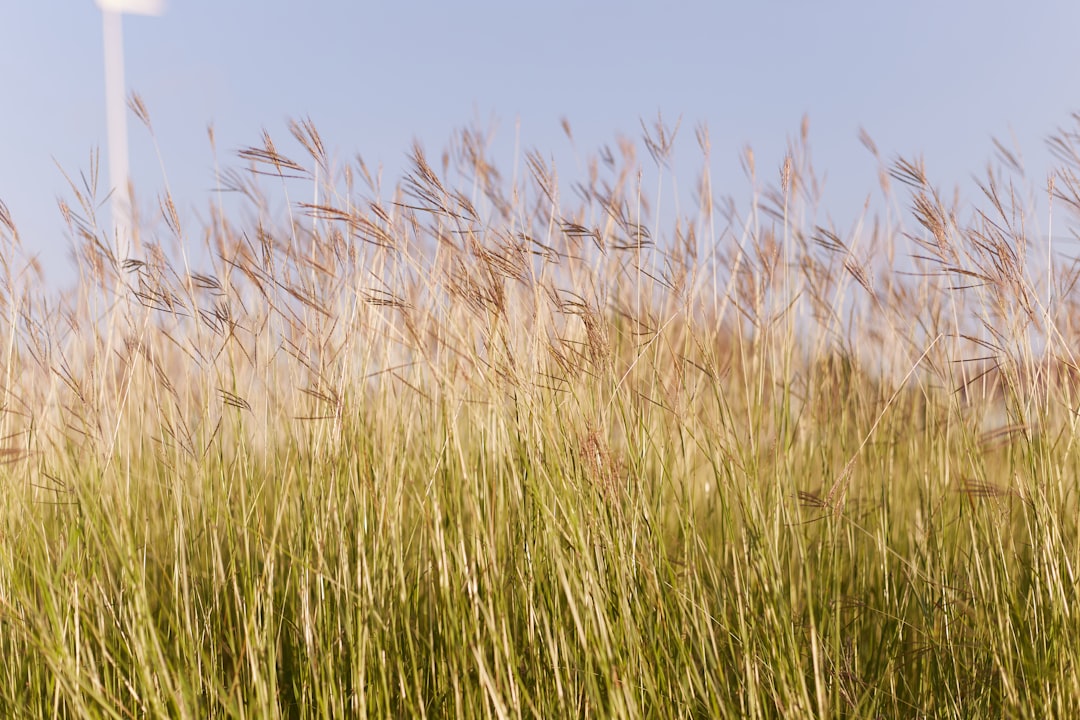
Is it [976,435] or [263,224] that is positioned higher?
[263,224]

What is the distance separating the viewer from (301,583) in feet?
4.64

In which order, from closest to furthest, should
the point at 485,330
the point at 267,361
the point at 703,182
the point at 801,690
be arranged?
the point at 801,690 → the point at 485,330 → the point at 267,361 → the point at 703,182

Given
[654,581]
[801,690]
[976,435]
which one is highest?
[976,435]

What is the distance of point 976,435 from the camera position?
1734 mm

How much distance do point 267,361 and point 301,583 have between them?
1.62ft

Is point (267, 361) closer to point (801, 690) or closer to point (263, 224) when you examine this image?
point (263, 224)

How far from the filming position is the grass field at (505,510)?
1322 millimetres

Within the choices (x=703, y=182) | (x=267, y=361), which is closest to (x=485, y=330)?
(x=267, y=361)

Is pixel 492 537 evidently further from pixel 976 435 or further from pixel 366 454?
pixel 976 435

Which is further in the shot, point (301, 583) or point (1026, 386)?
point (1026, 386)

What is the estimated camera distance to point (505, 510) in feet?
5.07

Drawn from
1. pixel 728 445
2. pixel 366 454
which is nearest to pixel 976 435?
pixel 728 445

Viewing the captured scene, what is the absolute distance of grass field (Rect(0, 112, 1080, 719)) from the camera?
4.34 feet

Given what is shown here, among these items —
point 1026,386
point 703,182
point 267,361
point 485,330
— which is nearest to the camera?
point 485,330
